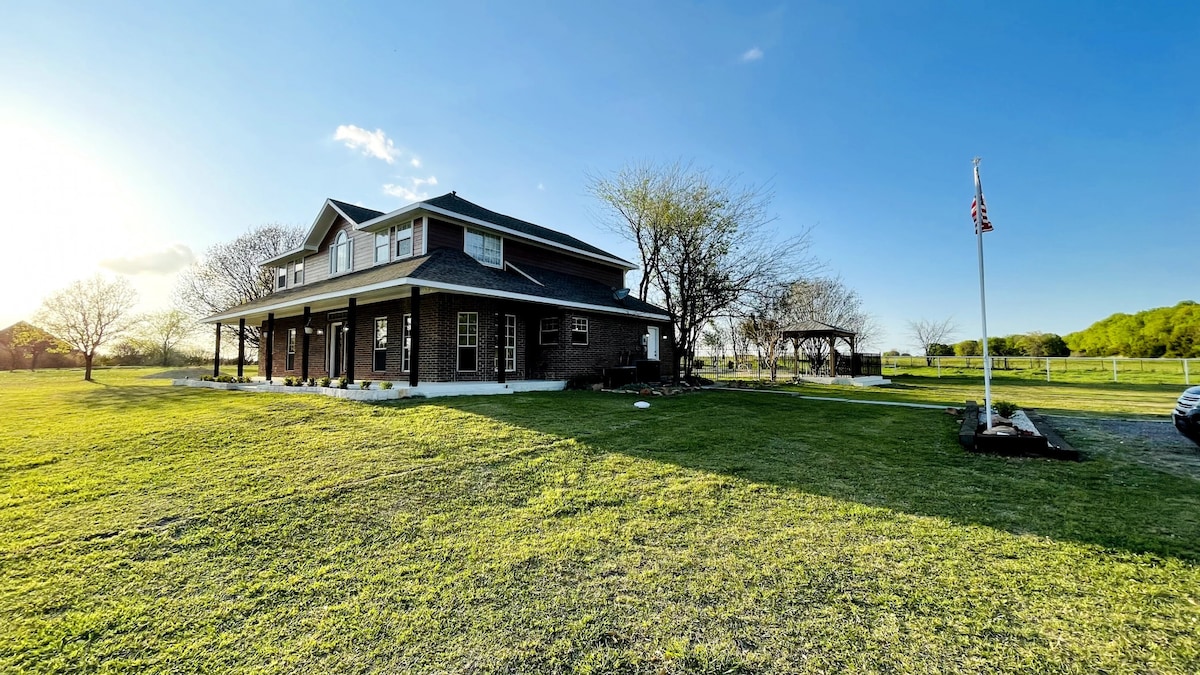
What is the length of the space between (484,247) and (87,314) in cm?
2505

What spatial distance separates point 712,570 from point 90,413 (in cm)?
1224

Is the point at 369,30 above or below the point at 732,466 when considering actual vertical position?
above

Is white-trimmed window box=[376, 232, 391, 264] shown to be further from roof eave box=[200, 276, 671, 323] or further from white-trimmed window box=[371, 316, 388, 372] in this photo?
roof eave box=[200, 276, 671, 323]

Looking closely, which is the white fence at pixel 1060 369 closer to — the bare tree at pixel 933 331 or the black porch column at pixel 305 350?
the bare tree at pixel 933 331

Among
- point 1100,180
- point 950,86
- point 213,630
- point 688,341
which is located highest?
point 950,86

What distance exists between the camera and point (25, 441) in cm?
622

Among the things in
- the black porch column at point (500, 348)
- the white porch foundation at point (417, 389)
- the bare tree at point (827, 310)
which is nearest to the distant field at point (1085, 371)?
the bare tree at point (827, 310)

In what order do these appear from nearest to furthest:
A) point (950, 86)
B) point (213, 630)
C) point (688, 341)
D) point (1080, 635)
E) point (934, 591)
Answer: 1. point (1080, 635)
2. point (213, 630)
3. point (934, 591)
4. point (950, 86)
5. point (688, 341)

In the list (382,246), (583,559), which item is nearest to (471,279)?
(382,246)

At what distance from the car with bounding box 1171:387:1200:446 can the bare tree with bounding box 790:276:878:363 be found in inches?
579

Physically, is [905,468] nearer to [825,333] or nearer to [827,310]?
[825,333]

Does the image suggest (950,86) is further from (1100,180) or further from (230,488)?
(230,488)

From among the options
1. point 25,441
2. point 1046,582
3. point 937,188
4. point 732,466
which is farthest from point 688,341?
point 25,441

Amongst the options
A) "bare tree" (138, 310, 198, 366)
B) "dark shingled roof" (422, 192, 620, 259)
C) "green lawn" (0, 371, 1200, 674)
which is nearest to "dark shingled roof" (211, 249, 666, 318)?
"dark shingled roof" (422, 192, 620, 259)
